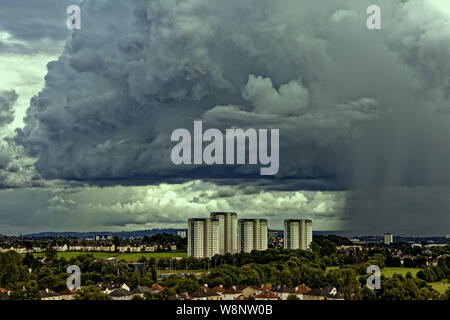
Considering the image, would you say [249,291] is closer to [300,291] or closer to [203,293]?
[300,291]

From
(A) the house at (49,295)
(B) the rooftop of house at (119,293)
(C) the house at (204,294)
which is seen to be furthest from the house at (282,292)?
(A) the house at (49,295)

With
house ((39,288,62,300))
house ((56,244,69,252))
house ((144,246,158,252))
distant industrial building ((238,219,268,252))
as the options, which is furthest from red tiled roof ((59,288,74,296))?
house ((144,246,158,252))

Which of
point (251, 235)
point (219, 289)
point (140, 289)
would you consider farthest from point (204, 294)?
point (251, 235)

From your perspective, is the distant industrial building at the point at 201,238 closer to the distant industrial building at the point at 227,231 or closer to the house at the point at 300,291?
the distant industrial building at the point at 227,231

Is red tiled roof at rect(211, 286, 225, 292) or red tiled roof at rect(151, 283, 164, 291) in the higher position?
red tiled roof at rect(151, 283, 164, 291)

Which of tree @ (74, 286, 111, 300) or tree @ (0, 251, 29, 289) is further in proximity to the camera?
tree @ (0, 251, 29, 289)

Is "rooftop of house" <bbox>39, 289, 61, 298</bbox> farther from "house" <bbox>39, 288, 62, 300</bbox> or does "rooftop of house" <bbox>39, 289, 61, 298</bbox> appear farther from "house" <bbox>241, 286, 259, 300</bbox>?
"house" <bbox>241, 286, 259, 300</bbox>
